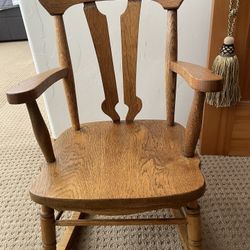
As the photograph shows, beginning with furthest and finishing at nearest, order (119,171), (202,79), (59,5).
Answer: (59,5), (119,171), (202,79)

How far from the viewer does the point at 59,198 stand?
59 centimetres

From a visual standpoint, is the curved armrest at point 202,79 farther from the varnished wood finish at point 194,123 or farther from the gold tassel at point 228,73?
the gold tassel at point 228,73

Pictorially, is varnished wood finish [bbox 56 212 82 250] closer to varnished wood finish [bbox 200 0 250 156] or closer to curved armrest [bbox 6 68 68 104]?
curved armrest [bbox 6 68 68 104]

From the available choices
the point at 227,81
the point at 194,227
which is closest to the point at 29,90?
the point at 194,227

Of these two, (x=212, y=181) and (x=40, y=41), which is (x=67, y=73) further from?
(x=212, y=181)

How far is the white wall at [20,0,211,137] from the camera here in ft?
3.52

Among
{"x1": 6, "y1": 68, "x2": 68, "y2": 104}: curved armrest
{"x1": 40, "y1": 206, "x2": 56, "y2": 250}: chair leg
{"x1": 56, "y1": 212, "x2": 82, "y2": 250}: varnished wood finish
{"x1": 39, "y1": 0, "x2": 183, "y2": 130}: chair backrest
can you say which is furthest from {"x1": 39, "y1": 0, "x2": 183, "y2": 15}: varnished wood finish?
{"x1": 56, "y1": 212, "x2": 82, "y2": 250}: varnished wood finish

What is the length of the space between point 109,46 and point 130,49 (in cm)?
6

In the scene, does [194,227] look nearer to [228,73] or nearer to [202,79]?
[202,79]

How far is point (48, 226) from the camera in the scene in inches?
27.6

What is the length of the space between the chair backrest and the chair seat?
0.08m

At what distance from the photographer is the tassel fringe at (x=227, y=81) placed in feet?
3.36

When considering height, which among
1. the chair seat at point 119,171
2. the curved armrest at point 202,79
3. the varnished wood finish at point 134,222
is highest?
the curved armrest at point 202,79

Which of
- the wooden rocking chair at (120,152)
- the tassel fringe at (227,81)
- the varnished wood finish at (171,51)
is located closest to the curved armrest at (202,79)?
the wooden rocking chair at (120,152)
